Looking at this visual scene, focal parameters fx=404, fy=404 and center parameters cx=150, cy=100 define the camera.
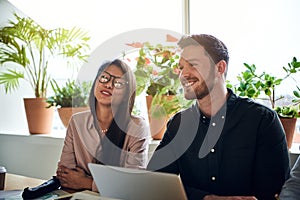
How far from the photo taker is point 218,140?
177cm

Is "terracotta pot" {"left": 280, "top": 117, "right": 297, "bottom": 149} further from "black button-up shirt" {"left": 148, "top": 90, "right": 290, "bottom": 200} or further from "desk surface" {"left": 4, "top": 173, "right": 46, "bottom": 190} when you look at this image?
"desk surface" {"left": 4, "top": 173, "right": 46, "bottom": 190}

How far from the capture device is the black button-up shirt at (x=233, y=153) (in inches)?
65.9

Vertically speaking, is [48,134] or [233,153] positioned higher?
[233,153]

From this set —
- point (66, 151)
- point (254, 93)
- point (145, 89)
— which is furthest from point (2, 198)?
point (254, 93)

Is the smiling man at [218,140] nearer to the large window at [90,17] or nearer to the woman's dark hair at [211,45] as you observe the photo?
the woman's dark hair at [211,45]

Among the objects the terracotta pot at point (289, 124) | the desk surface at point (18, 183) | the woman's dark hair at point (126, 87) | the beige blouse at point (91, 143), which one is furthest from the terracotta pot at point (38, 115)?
the terracotta pot at point (289, 124)

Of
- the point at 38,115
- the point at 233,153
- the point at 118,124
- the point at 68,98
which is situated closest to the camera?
the point at 233,153

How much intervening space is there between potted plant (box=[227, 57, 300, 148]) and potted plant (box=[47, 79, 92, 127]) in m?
1.11

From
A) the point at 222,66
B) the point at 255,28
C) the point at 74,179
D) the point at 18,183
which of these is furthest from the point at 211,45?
the point at 18,183

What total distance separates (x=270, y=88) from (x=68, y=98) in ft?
4.80

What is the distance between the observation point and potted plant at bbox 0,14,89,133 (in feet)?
9.88

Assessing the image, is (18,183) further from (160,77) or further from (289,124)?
(289,124)

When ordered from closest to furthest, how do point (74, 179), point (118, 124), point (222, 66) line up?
point (222, 66) → point (74, 179) → point (118, 124)

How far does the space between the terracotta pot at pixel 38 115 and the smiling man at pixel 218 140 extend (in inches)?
56.3
